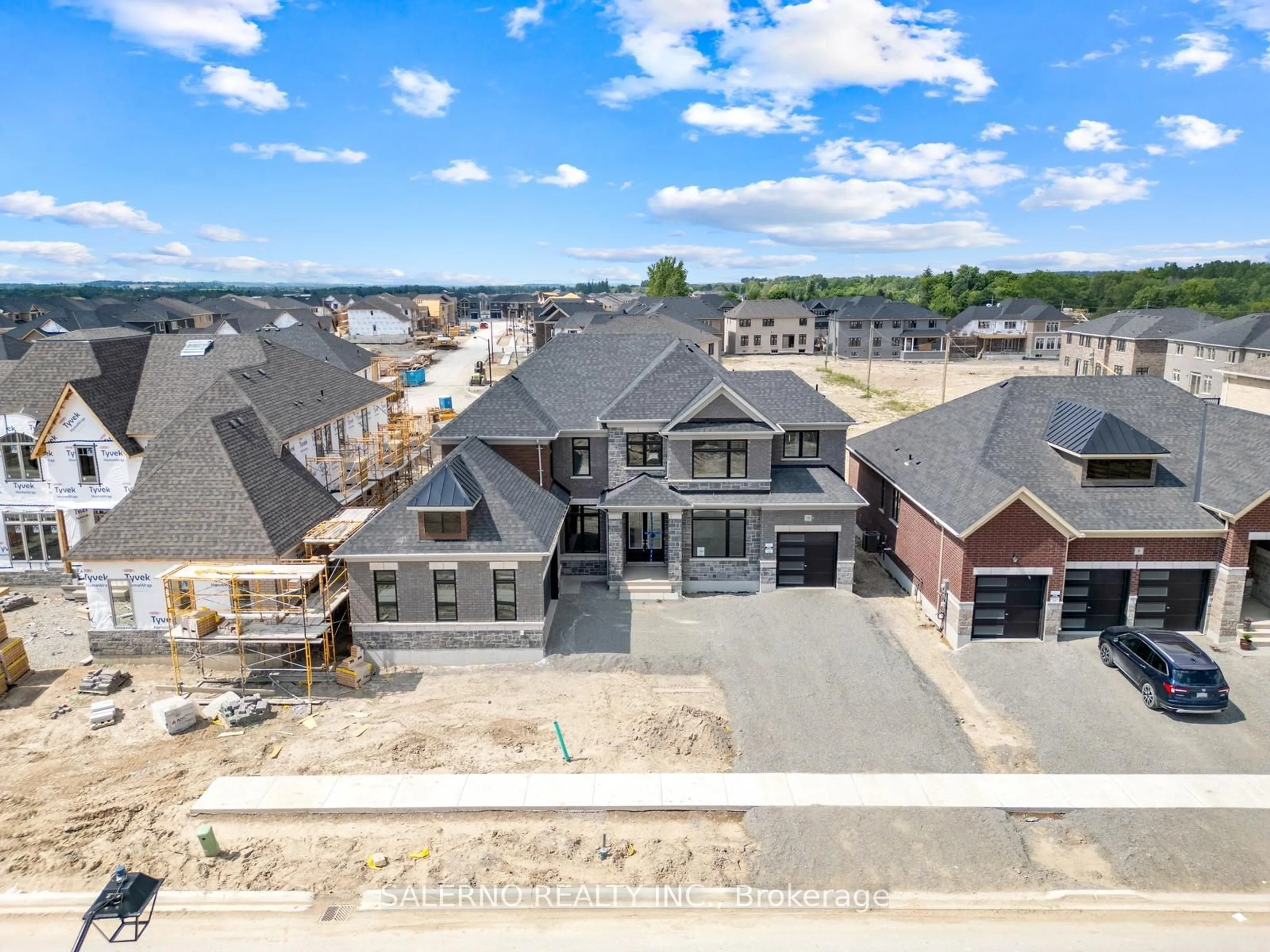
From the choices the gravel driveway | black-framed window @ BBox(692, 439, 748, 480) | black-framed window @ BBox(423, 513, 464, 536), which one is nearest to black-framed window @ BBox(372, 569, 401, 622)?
black-framed window @ BBox(423, 513, 464, 536)

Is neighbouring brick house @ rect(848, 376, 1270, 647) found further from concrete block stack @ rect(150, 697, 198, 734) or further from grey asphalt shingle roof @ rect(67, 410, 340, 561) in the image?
concrete block stack @ rect(150, 697, 198, 734)

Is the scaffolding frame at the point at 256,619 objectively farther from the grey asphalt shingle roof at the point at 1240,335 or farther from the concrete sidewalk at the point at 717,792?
the grey asphalt shingle roof at the point at 1240,335

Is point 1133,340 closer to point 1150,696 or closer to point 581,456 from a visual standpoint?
point 1150,696

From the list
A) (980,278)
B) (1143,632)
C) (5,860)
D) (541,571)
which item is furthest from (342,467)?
(980,278)

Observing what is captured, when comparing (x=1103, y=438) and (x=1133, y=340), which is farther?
(x=1133, y=340)

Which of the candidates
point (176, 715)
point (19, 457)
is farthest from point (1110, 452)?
point (19, 457)

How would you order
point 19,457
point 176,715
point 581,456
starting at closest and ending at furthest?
point 176,715, point 19,457, point 581,456
